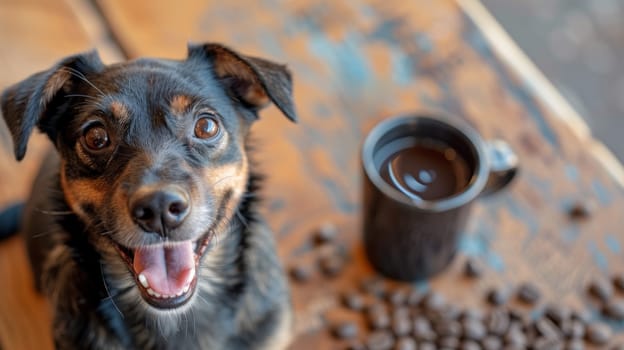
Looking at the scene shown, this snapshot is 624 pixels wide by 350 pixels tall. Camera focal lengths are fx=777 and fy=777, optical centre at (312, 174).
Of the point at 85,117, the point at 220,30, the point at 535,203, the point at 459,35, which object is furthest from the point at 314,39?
the point at 85,117

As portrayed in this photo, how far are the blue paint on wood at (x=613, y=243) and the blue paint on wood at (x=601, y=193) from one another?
0.07 meters

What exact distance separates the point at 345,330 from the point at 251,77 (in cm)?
54

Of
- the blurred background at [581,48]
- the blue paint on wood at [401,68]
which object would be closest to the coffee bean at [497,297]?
the blue paint on wood at [401,68]

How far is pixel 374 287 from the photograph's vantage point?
1581 millimetres

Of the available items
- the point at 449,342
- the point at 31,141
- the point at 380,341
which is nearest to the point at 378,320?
the point at 380,341

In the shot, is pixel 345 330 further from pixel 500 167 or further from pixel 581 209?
pixel 581 209

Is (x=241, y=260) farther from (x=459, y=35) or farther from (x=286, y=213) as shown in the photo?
(x=459, y=35)

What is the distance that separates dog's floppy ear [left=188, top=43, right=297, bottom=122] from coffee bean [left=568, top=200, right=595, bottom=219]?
697mm

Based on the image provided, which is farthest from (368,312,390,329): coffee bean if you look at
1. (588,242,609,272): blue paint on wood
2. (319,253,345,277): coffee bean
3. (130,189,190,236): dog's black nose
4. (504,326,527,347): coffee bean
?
(130,189,190,236): dog's black nose

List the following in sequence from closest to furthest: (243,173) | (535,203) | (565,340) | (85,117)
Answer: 1. (85,117)
2. (243,173)
3. (565,340)
4. (535,203)

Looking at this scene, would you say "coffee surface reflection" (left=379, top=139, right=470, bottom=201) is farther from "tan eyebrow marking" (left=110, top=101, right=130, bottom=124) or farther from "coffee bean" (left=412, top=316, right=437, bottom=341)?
"tan eyebrow marking" (left=110, top=101, right=130, bottom=124)

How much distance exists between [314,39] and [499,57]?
0.44 m

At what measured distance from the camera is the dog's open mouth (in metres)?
1.19

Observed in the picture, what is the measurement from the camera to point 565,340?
59.6 inches
